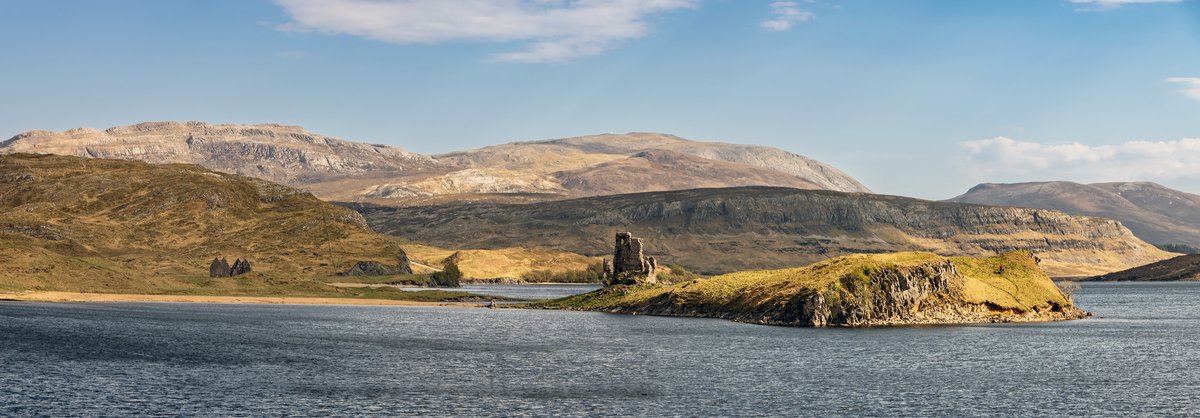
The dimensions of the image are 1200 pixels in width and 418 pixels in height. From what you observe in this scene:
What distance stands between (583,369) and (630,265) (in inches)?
3904

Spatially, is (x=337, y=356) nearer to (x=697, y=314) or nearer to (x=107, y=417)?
(x=107, y=417)

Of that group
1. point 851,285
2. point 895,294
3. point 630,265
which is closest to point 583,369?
point 851,285

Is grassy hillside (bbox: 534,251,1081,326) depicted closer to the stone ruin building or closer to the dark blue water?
the dark blue water

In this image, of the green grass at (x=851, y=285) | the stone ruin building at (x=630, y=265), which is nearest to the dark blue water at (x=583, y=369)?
the green grass at (x=851, y=285)

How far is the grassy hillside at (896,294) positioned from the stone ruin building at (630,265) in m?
26.1

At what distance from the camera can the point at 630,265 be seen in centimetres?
18800

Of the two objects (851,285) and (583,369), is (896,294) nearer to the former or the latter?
(851,285)

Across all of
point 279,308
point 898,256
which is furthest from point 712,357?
point 279,308

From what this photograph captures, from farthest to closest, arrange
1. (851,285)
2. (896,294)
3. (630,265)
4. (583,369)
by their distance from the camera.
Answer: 1. (630,265)
2. (896,294)
3. (851,285)
4. (583,369)

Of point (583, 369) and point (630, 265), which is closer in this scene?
point (583, 369)

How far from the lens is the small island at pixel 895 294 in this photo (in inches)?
5236

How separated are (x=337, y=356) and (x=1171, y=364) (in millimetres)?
65893

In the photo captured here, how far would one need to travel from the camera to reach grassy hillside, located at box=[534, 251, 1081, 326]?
13300cm

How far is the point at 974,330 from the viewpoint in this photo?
126312mm
